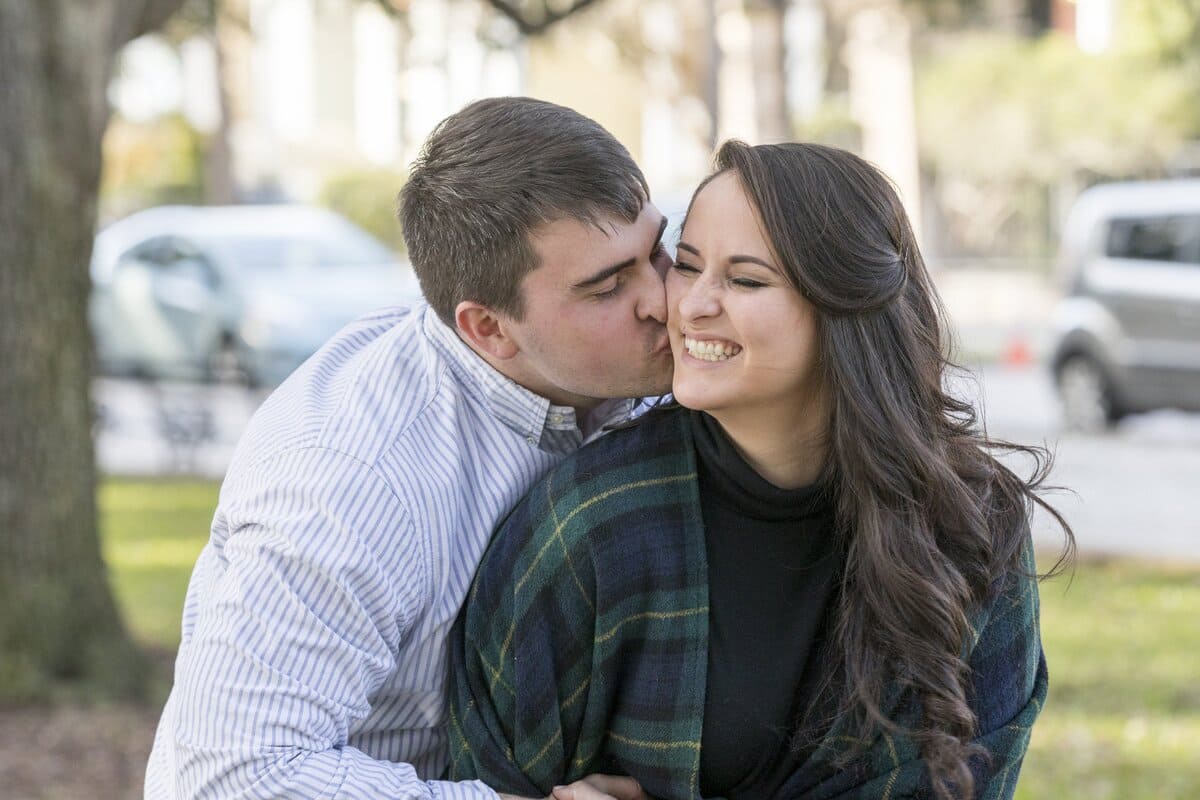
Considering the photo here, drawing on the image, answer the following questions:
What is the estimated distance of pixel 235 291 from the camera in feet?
44.5

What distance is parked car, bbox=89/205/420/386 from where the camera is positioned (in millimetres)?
12867

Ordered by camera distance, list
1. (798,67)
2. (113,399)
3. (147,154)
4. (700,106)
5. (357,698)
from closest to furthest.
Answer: (357,698) < (700,106) < (113,399) < (798,67) < (147,154)

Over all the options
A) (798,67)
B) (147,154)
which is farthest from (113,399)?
(147,154)

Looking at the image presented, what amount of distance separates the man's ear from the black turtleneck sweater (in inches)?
14.2

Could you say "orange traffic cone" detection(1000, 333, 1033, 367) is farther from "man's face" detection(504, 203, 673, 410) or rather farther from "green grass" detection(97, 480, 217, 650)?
"man's face" detection(504, 203, 673, 410)

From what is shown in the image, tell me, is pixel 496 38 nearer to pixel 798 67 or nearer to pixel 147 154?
pixel 798 67

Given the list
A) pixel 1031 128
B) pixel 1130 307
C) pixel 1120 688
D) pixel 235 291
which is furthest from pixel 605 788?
pixel 1031 128

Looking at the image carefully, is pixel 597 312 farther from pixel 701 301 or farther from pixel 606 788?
pixel 606 788

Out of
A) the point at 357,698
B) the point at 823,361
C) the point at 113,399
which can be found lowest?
the point at 113,399

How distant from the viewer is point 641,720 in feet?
7.86

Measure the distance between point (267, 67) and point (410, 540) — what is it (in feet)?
111

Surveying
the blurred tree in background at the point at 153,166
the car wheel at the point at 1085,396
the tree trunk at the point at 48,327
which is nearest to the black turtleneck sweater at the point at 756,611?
the tree trunk at the point at 48,327

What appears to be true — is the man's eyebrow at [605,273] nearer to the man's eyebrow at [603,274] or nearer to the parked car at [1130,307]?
the man's eyebrow at [603,274]

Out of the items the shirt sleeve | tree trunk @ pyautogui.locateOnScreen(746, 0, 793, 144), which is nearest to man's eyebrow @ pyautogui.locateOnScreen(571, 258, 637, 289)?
the shirt sleeve
